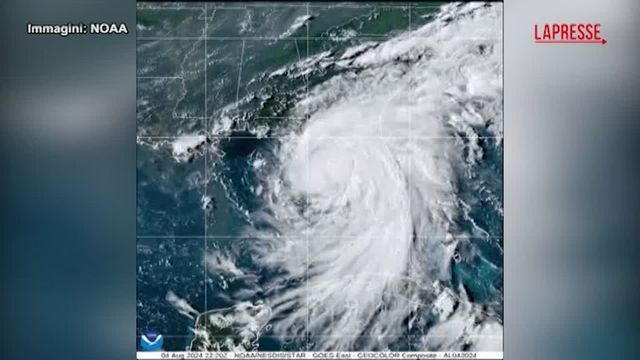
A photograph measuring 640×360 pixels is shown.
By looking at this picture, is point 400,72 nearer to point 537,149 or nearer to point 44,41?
point 537,149

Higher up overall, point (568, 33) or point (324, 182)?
point (568, 33)

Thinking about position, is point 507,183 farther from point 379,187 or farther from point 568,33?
point 568,33

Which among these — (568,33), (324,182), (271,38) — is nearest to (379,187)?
(324,182)

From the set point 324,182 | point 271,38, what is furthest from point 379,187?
point 271,38

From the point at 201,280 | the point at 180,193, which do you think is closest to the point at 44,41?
the point at 180,193

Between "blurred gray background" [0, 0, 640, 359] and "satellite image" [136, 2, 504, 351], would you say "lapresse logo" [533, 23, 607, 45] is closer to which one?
"blurred gray background" [0, 0, 640, 359]

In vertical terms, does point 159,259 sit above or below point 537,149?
below

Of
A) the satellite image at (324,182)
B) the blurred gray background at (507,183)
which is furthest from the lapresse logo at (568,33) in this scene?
the satellite image at (324,182)
